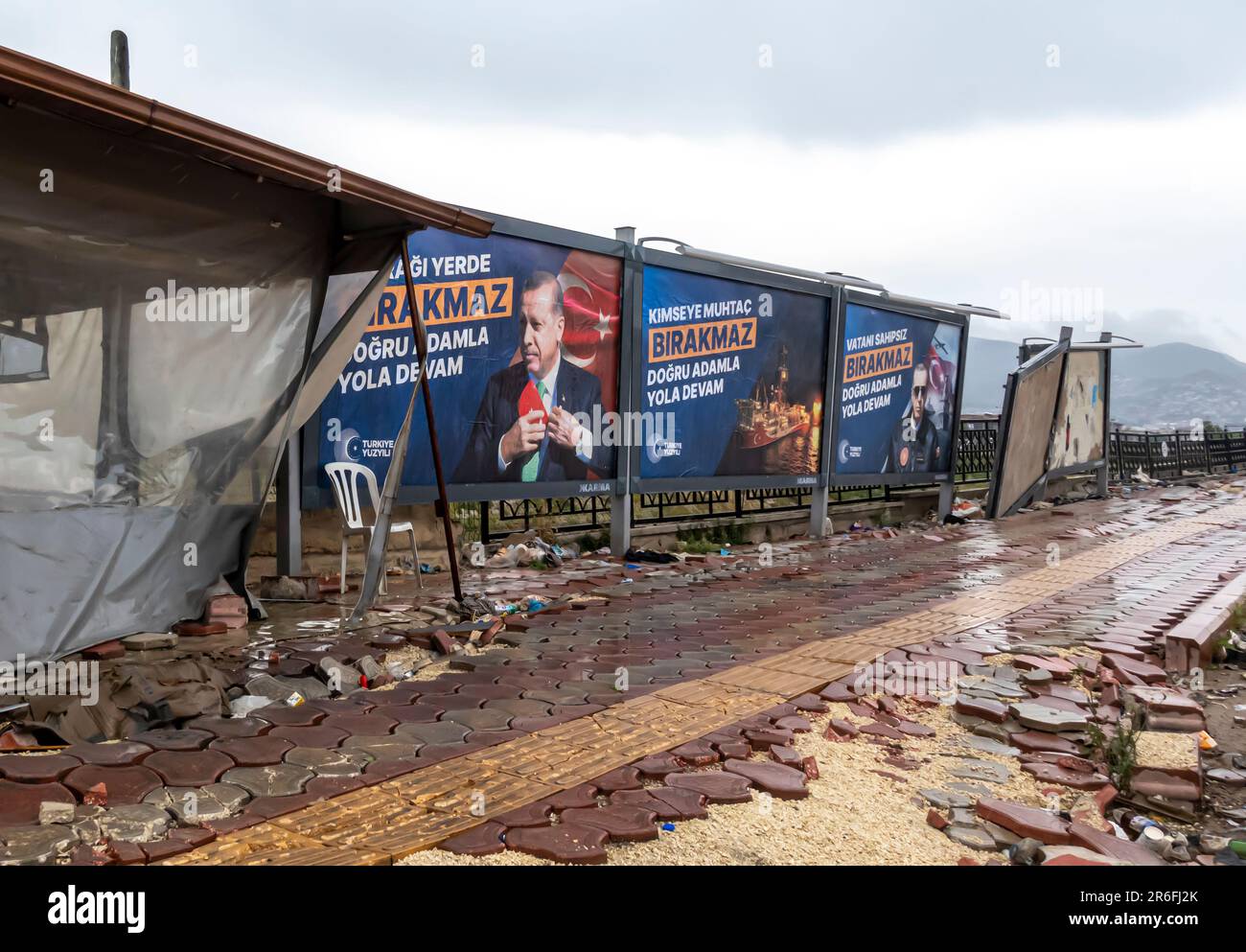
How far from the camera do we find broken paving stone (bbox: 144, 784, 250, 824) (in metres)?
2.75

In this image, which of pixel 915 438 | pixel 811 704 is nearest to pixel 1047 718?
pixel 811 704

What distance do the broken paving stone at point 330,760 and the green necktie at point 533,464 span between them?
4.86 meters

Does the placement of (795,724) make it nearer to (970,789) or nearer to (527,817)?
(970,789)

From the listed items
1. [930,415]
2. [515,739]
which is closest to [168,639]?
[515,739]

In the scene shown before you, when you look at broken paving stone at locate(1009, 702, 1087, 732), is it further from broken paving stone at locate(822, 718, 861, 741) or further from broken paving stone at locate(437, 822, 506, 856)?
broken paving stone at locate(437, 822, 506, 856)

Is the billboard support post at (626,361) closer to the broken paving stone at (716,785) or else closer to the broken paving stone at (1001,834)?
the broken paving stone at (716,785)

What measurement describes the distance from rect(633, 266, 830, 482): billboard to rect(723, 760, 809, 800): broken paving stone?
603 cm

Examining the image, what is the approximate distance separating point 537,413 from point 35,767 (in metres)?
5.62

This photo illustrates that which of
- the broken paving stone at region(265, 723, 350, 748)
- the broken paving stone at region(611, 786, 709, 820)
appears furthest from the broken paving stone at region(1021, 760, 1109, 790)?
the broken paving stone at region(265, 723, 350, 748)

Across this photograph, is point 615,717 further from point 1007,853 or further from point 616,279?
point 616,279

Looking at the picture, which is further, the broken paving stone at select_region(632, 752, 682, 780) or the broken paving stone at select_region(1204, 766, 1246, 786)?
the broken paving stone at select_region(1204, 766, 1246, 786)

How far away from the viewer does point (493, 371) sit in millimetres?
7883

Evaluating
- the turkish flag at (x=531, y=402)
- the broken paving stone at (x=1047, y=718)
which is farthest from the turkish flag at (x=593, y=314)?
the broken paving stone at (x=1047, y=718)

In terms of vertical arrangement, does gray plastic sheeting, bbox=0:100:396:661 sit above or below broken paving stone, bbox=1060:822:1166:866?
above
